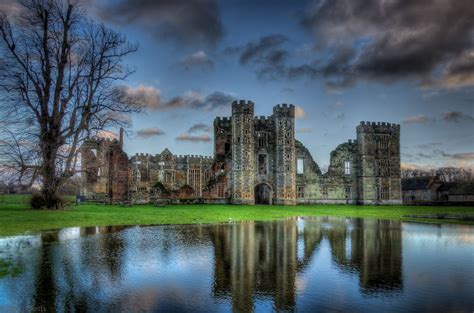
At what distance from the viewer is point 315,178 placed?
5516cm

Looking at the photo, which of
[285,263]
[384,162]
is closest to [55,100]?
[285,263]

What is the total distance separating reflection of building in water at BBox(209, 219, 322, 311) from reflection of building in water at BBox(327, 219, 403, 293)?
910 millimetres

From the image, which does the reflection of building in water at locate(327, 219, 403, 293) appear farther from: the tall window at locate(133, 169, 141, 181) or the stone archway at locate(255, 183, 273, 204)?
the tall window at locate(133, 169, 141, 181)

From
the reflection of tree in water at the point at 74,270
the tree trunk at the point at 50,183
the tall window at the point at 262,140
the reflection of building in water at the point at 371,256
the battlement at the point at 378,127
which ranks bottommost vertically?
the reflection of building in water at the point at 371,256

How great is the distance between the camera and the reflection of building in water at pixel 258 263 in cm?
709

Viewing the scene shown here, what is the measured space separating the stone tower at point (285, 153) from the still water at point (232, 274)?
35102mm

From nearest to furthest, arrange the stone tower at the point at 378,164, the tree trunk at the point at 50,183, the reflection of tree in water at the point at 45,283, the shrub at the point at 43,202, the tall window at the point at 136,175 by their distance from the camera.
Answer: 1. the reflection of tree in water at the point at 45,283
2. the tree trunk at the point at 50,183
3. the shrub at the point at 43,202
4. the stone tower at the point at 378,164
5. the tall window at the point at 136,175

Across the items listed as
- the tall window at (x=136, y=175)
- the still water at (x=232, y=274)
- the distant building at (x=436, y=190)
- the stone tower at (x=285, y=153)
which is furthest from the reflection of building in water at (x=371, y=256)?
the distant building at (x=436, y=190)

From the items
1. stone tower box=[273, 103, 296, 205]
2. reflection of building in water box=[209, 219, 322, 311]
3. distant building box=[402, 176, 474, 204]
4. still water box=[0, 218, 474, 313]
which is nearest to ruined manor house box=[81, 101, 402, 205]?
stone tower box=[273, 103, 296, 205]

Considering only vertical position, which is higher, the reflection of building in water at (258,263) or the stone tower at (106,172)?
the stone tower at (106,172)

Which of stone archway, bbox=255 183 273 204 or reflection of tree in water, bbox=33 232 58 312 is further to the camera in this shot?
stone archway, bbox=255 183 273 204

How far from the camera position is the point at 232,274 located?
864 cm

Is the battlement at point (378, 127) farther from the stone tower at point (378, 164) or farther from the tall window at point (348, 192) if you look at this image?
the tall window at point (348, 192)

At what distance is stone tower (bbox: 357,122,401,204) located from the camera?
181 ft
